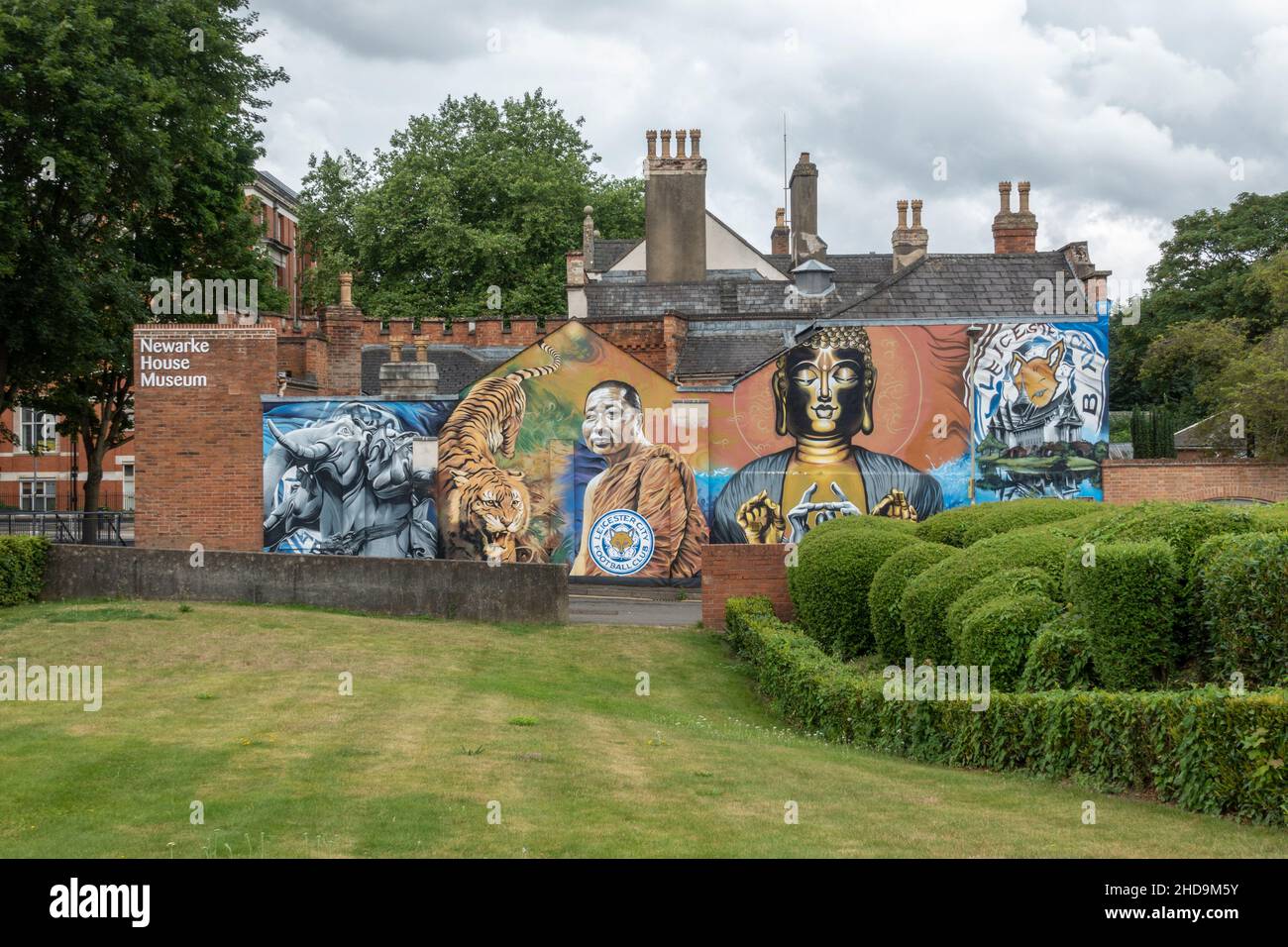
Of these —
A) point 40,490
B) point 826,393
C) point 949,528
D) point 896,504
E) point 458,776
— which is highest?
point 826,393

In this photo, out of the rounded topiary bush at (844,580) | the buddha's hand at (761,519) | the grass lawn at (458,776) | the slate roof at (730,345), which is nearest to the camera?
the grass lawn at (458,776)

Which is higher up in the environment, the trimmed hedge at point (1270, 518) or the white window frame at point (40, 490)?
the white window frame at point (40, 490)

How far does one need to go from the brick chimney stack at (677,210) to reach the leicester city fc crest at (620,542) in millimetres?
24251

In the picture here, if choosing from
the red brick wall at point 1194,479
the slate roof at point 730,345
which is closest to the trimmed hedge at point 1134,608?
the red brick wall at point 1194,479

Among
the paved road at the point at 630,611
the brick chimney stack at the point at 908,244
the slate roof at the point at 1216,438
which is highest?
the brick chimney stack at the point at 908,244

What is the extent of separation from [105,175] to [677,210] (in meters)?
25.1

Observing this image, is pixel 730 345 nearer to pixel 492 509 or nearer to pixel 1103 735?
pixel 492 509

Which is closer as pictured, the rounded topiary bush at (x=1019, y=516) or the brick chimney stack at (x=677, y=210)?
the rounded topiary bush at (x=1019, y=516)

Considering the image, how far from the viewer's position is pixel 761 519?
30.4m

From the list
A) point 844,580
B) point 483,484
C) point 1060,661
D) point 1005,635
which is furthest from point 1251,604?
point 483,484

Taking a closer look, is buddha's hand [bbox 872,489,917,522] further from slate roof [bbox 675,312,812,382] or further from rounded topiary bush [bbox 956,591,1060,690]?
rounded topiary bush [bbox 956,591,1060,690]

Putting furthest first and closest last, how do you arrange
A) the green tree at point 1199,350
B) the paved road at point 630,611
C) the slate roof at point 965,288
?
the green tree at point 1199,350 → the slate roof at point 965,288 → the paved road at point 630,611

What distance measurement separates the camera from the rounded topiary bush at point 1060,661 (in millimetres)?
13258

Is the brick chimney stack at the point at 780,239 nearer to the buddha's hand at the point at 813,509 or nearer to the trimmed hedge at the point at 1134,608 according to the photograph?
the buddha's hand at the point at 813,509
